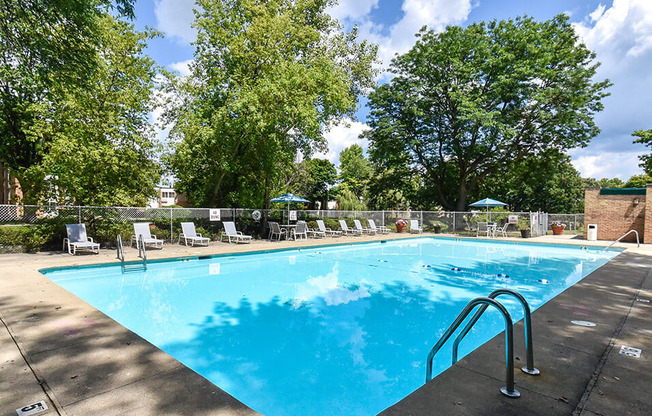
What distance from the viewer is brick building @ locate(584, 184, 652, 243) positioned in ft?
55.3

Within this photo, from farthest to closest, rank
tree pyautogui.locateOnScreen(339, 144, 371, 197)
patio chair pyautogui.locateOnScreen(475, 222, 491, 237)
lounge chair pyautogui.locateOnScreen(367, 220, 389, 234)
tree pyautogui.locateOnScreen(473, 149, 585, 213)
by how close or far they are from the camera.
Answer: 1. tree pyautogui.locateOnScreen(339, 144, 371, 197)
2. tree pyautogui.locateOnScreen(473, 149, 585, 213)
3. lounge chair pyautogui.locateOnScreen(367, 220, 389, 234)
4. patio chair pyautogui.locateOnScreen(475, 222, 491, 237)

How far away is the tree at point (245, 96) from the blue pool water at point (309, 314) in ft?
21.4

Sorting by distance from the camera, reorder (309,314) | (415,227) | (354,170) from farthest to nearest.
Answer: (354,170)
(415,227)
(309,314)

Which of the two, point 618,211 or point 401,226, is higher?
point 618,211

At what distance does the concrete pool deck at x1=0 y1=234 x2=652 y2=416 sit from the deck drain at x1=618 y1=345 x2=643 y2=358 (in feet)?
0.15

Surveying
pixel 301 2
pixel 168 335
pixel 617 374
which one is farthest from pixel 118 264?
pixel 301 2

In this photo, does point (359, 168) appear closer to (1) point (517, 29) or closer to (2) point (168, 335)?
(1) point (517, 29)

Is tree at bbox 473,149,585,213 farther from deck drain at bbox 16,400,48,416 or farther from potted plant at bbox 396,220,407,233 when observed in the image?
deck drain at bbox 16,400,48,416

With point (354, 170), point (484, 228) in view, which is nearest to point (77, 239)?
point (484, 228)

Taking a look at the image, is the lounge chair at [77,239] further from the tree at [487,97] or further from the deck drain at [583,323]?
the tree at [487,97]

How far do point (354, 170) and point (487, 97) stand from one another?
31447mm

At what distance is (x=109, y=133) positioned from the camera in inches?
489

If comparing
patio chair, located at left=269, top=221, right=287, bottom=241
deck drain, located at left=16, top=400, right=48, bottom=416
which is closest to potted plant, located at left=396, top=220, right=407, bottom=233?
patio chair, located at left=269, top=221, right=287, bottom=241

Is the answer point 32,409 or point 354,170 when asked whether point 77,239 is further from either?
point 354,170
